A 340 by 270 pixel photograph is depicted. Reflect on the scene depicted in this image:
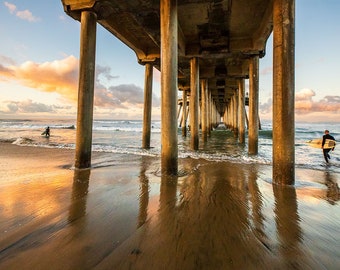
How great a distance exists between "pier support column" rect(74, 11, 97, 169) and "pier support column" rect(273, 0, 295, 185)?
465cm

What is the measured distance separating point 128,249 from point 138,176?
3032 mm

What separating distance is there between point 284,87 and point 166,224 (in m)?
3.57

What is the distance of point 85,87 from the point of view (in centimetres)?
537

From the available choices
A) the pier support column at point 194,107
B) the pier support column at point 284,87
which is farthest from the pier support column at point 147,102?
the pier support column at point 284,87

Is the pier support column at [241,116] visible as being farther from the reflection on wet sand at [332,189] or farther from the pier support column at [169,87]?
the pier support column at [169,87]

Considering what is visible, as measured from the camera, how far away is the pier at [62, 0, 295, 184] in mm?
4074

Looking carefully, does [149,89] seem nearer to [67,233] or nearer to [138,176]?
[138,176]

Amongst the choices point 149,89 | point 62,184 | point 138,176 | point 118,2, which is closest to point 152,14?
point 118,2

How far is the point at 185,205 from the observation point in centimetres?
292

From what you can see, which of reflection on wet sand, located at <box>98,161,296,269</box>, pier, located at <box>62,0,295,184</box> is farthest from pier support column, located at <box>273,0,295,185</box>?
reflection on wet sand, located at <box>98,161,296,269</box>

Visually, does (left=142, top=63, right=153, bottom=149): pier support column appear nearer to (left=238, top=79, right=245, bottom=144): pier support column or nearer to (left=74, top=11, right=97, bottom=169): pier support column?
(left=74, top=11, right=97, bottom=169): pier support column

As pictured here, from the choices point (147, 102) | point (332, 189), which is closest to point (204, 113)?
point (147, 102)

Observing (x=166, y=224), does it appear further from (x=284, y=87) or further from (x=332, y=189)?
(x=332, y=189)

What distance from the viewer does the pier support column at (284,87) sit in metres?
4.00
